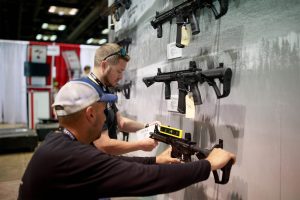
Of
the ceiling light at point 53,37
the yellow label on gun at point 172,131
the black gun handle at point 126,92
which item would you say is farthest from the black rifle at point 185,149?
the ceiling light at point 53,37

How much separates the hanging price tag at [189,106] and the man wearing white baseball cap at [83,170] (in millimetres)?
536

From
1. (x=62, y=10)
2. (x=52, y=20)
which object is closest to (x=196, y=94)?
(x=62, y=10)

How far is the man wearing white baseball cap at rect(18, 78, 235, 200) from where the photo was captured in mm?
941

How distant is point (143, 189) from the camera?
0.96 metres

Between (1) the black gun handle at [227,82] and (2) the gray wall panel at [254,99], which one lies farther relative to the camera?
(1) the black gun handle at [227,82]

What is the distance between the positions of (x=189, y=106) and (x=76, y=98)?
735 millimetres

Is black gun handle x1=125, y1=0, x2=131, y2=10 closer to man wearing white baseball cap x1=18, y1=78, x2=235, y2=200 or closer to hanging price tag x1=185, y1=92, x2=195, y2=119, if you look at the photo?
hanging price tag x1=185, y1=92, x2=195, y2=119

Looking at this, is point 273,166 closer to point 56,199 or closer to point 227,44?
point 227,44

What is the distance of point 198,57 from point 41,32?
11557mm

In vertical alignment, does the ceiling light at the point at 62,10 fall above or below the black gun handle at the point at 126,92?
above

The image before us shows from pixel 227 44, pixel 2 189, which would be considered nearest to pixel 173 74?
pixel 227 44

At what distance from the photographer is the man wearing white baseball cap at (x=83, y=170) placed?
941 mm

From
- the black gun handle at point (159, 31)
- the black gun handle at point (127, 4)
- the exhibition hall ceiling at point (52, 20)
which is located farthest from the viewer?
the exhibition hall ceiling at point (52, 20)

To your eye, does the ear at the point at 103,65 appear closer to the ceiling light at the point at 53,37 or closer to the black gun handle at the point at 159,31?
the black gun handle at the point at 159,31
